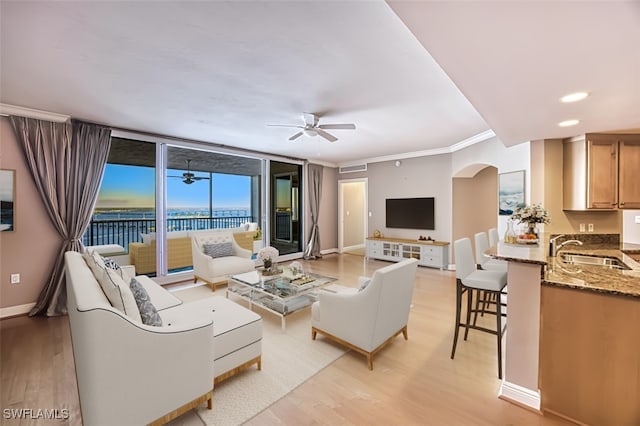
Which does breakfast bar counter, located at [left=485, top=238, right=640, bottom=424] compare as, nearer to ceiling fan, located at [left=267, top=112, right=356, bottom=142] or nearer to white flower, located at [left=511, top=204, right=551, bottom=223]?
white flower, located at [left=511, top=204, right=551, bottom=223]

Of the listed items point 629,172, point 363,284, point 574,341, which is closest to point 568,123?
point 629,172

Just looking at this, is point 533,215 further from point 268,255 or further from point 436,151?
point 268,255

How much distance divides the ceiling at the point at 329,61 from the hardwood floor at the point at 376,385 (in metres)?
2.34

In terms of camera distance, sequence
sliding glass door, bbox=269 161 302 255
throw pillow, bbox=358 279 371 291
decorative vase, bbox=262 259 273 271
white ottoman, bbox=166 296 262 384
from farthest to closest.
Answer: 1. sliding glass door, bbox=269 161 302 255
2. decorative vase, bbox=262 259 273 271
3. throw pillow, bbox=358 279 371 291
4. white ottoman, bbox=166 296 262 384

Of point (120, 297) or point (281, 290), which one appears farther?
point (281, 290)

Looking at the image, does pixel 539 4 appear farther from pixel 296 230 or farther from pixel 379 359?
pixel 296 230

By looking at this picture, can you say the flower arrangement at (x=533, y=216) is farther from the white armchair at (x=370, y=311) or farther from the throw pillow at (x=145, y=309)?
the throw pillow at (x=145, y=309)

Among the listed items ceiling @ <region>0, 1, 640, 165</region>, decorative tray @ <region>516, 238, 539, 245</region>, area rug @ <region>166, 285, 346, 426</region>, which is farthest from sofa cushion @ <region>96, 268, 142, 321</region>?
decorative tray @ <region>516, 238, 539, 245</region>

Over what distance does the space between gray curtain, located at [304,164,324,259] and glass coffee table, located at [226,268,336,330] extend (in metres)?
3.25

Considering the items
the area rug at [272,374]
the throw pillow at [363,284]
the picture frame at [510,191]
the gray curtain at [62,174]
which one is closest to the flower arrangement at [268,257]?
the area rug at [272,374]

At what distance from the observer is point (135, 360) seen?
4.76 ft

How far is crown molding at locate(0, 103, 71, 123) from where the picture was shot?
127 inches

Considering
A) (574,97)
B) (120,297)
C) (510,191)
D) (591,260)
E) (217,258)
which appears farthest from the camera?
(217,258)

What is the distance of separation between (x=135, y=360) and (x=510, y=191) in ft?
16.2
